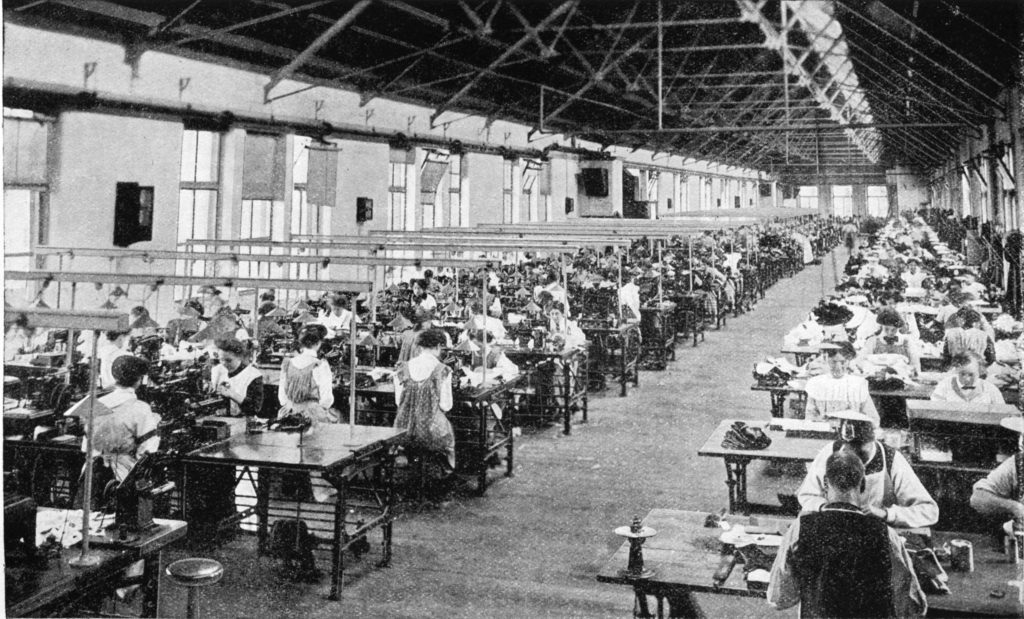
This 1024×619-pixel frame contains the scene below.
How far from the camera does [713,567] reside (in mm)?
3523

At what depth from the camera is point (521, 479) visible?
710cm

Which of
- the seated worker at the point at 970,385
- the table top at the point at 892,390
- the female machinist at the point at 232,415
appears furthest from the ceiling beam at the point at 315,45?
the seated worker at the point at 970,385

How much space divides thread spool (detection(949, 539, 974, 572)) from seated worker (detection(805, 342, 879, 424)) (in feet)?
7.96

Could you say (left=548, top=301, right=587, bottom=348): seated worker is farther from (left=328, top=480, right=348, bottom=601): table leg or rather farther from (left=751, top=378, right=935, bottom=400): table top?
(left=328, top=480, right=348, bottom=601): table leg

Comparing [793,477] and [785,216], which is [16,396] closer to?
[793,477]

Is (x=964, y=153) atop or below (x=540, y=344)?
atop

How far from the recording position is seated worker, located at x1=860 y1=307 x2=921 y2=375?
7691mm

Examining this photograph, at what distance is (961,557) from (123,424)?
4.11m

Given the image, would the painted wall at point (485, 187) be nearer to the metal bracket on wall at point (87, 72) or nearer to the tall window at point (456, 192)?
the tall window at point (456, 192)

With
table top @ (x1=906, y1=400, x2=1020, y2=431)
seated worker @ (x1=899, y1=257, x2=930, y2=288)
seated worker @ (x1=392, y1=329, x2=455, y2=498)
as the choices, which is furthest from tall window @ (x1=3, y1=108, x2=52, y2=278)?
seated worker @ (x1=899, y1=257, x2=930, y2=288)

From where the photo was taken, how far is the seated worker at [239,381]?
621 cm

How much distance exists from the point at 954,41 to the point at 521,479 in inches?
326

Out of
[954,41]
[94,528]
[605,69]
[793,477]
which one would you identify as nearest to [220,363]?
[94,528]

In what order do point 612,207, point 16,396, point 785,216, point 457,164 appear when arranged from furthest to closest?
point 612,207 < point 785,216 < point 457,164 < point 16,396
